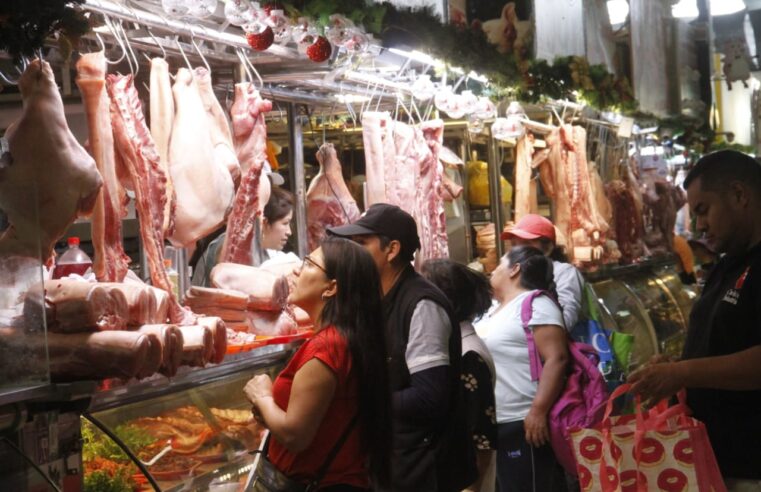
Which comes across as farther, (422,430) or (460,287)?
(460,287)

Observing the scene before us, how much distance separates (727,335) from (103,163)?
8.51 ft

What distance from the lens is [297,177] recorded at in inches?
250

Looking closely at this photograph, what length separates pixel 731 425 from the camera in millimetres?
4230

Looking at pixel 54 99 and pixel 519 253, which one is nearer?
pixel 54 99

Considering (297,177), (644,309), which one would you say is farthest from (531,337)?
(644,309)

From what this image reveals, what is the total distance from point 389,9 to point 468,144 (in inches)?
133

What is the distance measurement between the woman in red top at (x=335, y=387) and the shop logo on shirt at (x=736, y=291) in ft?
4.81

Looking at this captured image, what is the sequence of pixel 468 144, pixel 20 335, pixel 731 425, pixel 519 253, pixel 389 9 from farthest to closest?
pixel 468 144 < pixel 519 253 < pixel 389 9 < pixel 731 425 < pixel 20 335

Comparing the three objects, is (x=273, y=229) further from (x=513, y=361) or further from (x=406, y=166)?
(x=513, y=361)

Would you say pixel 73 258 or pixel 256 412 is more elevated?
pixel 73 258

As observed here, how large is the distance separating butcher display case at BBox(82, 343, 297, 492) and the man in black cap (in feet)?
1.93

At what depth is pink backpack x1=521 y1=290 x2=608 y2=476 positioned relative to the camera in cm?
611

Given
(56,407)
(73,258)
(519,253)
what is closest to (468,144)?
(519,253)

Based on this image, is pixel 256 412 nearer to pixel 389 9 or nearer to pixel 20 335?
pixel 20 335
